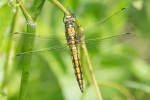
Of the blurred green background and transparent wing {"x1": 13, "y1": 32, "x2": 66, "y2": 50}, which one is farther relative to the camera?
the blurred green background

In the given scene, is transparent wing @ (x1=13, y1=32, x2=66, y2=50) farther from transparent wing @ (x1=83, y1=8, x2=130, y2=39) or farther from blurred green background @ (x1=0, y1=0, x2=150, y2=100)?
blurred green background @ (x1=0, y1=0, x2=150, y2=100)

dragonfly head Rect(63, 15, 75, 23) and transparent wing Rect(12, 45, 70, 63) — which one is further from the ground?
dragonfly head Rect(63, 15, 75, 23)

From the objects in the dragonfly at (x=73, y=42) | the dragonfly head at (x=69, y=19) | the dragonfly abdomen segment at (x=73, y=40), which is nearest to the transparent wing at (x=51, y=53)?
the dragonfly at (x=73, y=42)

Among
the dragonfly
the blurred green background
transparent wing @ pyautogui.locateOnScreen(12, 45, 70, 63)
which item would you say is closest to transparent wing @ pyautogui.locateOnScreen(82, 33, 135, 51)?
the dragonfly

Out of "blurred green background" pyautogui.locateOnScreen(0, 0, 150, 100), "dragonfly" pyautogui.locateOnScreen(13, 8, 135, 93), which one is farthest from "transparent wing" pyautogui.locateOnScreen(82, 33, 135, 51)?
"blurred green background" pyautogui.locateOnScreen(0, 0, 150, 100)

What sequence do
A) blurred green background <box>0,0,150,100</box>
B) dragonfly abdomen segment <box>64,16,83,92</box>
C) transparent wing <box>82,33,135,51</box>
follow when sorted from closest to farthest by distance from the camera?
dragonfly abdomen segment <box>64,16,83,92</box>, transparent wing <box>82,33,135,51</box>, blurred green background <box>0,0,150,100</box>

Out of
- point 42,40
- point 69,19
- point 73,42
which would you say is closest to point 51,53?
point 42,40

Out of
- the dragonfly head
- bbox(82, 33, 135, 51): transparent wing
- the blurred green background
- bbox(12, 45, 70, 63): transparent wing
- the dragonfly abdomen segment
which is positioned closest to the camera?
the dragonfly head

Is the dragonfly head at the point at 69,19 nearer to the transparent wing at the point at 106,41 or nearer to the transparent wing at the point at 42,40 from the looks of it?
the transparent wing at the point at 42,40

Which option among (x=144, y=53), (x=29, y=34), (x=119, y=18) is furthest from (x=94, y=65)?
(x=29, y=34)
